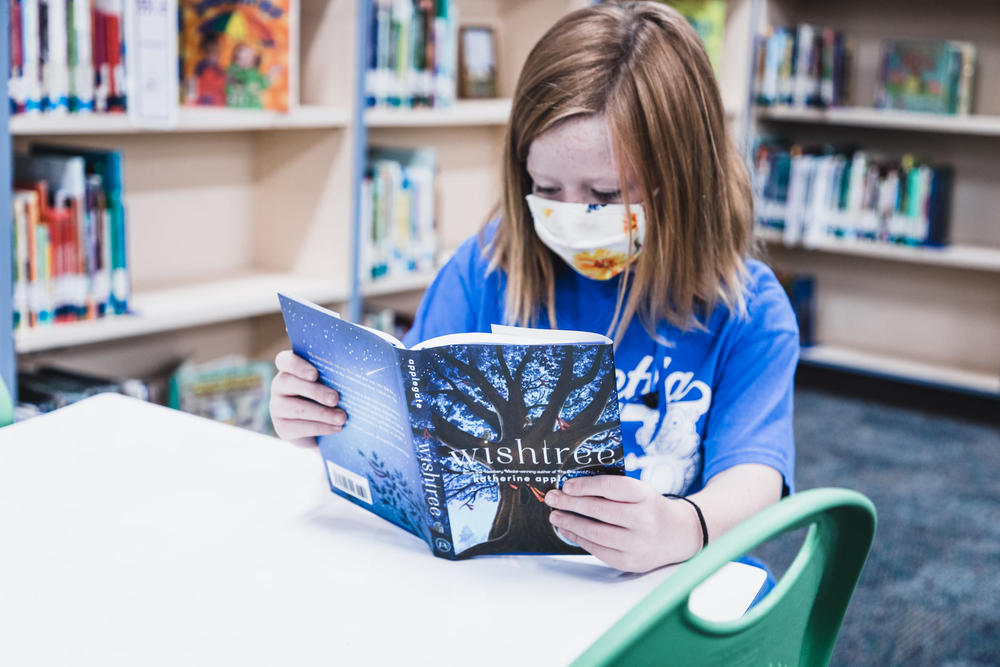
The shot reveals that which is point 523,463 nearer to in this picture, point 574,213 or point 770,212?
point 574,213

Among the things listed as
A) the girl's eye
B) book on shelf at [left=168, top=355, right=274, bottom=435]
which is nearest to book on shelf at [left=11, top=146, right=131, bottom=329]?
book on shelf at [left=168, top=355, right=274, bottom=435]

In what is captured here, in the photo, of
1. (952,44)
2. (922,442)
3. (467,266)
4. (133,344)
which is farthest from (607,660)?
(952,44)

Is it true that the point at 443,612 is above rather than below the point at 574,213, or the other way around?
below

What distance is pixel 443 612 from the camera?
2.77ft

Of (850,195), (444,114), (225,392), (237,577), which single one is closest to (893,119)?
(850,195)

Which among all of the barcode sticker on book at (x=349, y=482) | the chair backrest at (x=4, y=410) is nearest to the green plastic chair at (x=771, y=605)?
the barcode sticker on book at (x=349, y=482)

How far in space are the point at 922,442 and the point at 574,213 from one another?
252cm

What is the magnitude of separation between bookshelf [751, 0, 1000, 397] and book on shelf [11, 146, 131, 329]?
2538mm

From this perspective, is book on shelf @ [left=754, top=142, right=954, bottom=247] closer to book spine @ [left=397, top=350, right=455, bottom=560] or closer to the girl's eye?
the girl's eye

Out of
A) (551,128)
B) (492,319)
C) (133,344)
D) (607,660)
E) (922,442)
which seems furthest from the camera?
(922,442)

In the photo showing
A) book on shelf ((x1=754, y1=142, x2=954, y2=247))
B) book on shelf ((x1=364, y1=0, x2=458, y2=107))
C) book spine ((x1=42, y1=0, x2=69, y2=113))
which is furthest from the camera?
book on shelf ((x1=754, y1=142, x2=954, y2=247))

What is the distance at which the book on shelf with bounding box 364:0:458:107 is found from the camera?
8.22 feet

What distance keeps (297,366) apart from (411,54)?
175cm

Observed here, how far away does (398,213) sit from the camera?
104 inches
